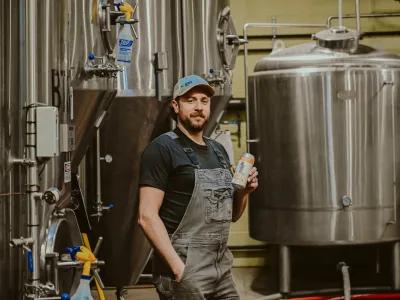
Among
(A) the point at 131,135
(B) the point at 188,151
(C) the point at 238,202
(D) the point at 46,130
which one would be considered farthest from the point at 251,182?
(A) the point at 131,135

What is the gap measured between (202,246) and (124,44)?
1.25 meters

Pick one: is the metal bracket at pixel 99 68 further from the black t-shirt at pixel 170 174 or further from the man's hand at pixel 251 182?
the man's hand at pixel 251 182

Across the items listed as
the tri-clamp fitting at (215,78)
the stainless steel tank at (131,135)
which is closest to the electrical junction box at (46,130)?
the stainless steel tank at (131,135)

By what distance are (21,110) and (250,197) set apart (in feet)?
10.8

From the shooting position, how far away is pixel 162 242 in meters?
2.57

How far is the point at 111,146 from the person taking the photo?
14.1 feet

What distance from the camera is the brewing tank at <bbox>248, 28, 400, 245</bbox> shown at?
5090 mm

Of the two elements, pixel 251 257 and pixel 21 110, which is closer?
pixel 21 110

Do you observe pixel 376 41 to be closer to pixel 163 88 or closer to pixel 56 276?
pixel 163 88

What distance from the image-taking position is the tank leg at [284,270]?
5.13 metres

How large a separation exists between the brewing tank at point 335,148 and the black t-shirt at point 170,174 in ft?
8.23

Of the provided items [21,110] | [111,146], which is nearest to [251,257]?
[111,146]

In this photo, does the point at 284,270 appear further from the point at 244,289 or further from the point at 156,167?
the point at 156,167

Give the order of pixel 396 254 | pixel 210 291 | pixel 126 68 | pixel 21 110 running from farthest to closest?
pixel 396 254, pixel 126 68, pixel 210 291, pixel 21 110
